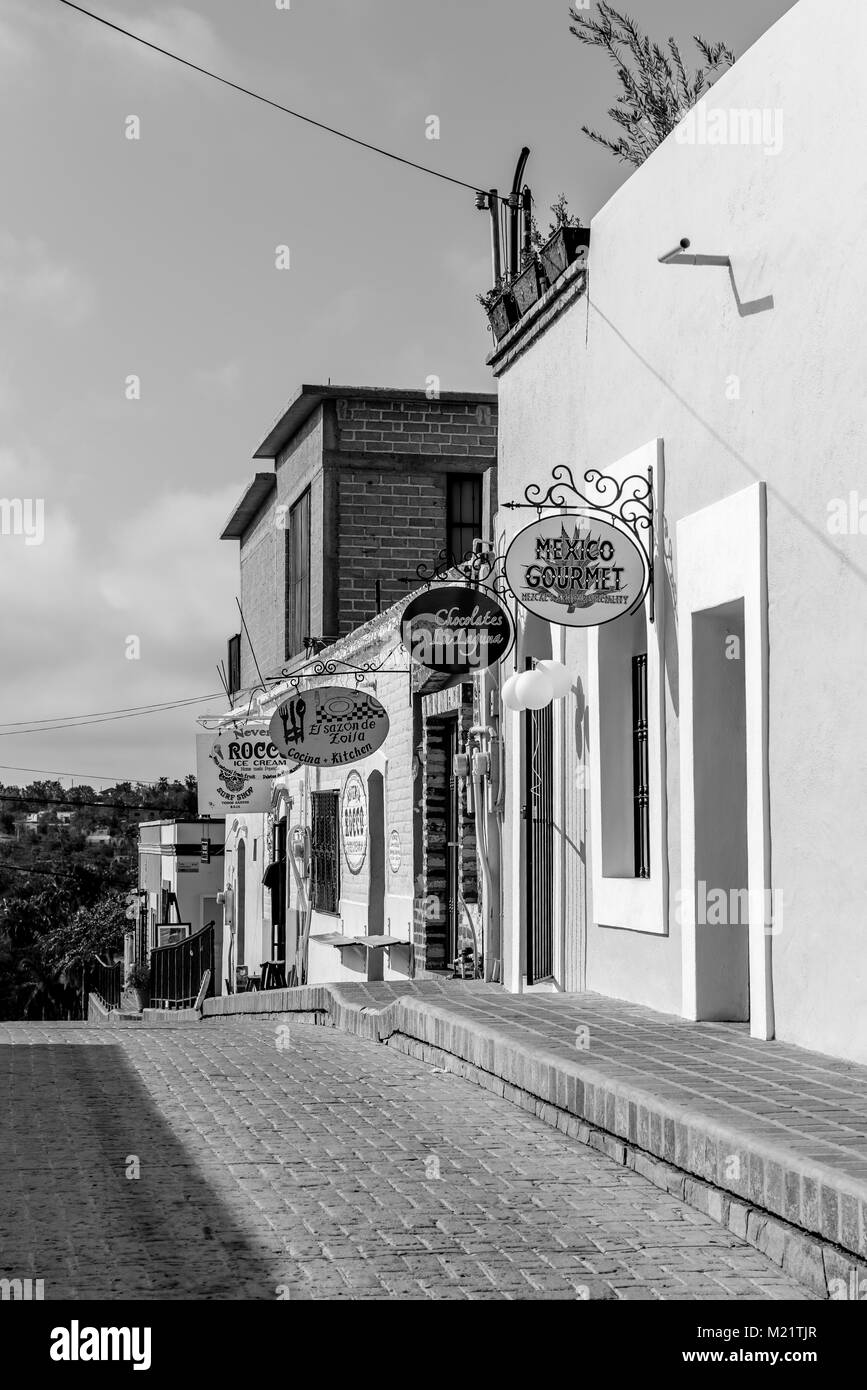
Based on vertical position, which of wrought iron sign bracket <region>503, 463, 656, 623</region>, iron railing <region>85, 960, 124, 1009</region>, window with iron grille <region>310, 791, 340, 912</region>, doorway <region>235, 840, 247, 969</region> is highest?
wrought iron sign bracket <region>503, 463, 656, 623</region>

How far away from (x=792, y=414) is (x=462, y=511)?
13.6 metres

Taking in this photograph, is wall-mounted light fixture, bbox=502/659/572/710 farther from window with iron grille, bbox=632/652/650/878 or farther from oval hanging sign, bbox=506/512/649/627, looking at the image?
oval hanging sign, bbox=506/512/649/627

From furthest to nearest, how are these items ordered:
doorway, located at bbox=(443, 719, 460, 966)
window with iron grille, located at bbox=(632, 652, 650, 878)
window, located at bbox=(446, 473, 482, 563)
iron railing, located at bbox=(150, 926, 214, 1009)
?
iron railing, located at bbox=(150, 926, 214, 1009), window, located at bbox=(446, 473, 482, 563), doorway, located at bbox=(443, 719, 460, 966), window with iron grille, located at bbox=(632, 652, 650, 878)

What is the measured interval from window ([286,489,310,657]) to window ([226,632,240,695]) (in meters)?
5.36

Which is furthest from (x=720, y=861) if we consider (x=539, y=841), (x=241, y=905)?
(x=241, y=905)

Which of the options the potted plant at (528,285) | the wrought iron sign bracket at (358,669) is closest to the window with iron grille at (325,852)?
the wrought iron sign bracket at (358,669)

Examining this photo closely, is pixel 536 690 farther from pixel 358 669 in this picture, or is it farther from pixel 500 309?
pixel 358 669

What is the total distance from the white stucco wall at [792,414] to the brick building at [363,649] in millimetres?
4932

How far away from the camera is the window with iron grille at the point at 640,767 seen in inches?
405

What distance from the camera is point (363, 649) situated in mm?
17219

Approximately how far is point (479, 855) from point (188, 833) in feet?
68.1

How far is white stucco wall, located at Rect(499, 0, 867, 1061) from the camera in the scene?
7297mm

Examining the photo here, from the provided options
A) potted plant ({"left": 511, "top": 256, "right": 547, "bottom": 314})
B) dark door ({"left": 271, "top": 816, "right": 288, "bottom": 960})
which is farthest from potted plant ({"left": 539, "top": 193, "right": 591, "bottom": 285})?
dark door ({"left": 271, "top": 816, "right": 288, "bottom": 960})
